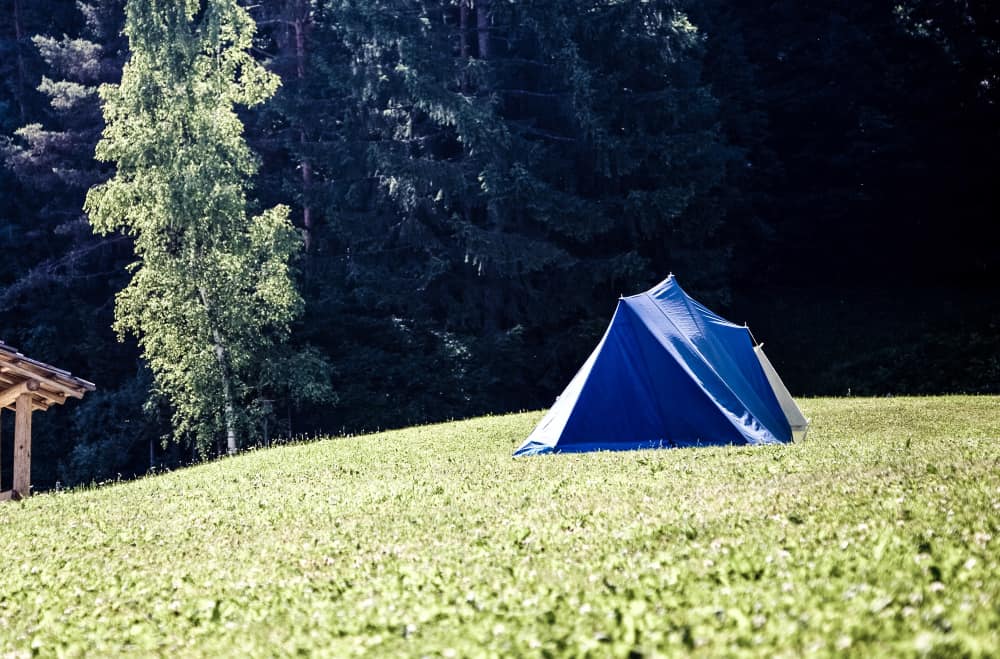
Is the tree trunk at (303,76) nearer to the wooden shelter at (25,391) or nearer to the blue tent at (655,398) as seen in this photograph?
the wooden shelter at (25,391)

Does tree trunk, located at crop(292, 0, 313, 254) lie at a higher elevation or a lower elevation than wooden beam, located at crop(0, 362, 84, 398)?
higher

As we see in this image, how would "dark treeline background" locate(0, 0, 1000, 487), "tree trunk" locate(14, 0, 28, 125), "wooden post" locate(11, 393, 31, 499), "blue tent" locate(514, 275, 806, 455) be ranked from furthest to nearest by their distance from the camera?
"tree trunk" locate(14, 0, 28, 125) → "dark treeline background" locate(0, 0, 1000, 487) → "wooden post" locate(11, 393, 31, 499) → "blue tent" locate(514, 275, 806, 455)

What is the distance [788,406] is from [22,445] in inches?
538

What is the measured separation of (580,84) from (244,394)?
14.0 meters

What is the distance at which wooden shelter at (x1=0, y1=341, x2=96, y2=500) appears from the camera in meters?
17.8

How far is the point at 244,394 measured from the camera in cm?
2802

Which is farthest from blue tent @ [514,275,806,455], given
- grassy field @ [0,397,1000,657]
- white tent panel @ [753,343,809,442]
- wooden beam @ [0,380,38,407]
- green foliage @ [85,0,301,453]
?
green foliage @ [85,0,301,453]

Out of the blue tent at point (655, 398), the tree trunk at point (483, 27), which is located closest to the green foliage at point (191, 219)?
the tree trunk at point (483, 27)

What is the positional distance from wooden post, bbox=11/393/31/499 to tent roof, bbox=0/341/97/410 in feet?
0.60

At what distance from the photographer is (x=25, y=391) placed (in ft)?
59.5

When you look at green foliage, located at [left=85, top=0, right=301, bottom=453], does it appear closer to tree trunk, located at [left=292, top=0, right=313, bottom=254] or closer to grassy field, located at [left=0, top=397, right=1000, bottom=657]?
tree trunk, located at [left=292, top=0, right=313, bottom=254]

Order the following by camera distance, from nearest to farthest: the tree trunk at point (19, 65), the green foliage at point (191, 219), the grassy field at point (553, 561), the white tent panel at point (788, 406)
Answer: the grassy field at point (553, 561), the white tent panel at point (788, 406), the green foliage at point (191, 219), the tree trunk at point (19, 65)

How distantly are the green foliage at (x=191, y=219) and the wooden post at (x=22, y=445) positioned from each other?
8370 mm

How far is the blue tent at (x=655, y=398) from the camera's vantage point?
619 inches
